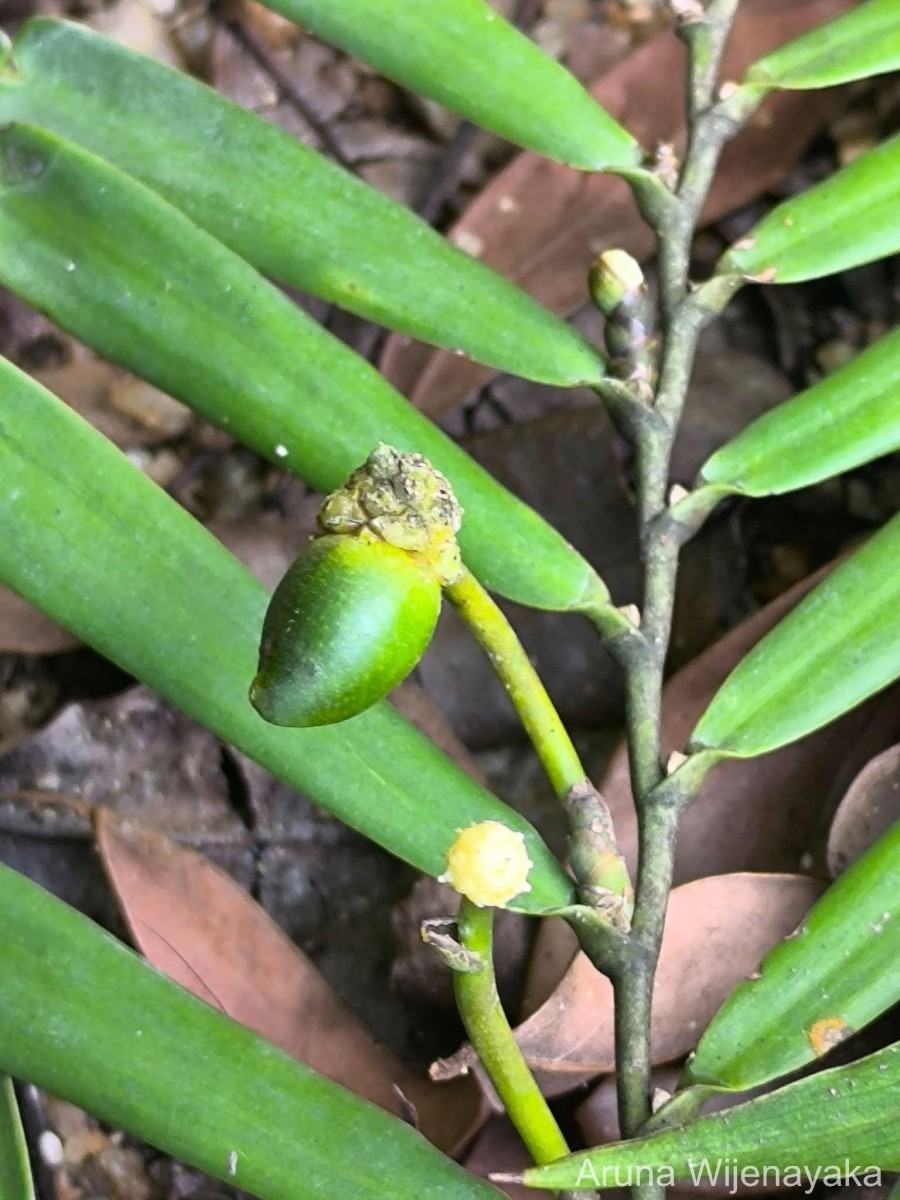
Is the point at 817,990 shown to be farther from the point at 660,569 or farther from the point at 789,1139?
the point at 660,569

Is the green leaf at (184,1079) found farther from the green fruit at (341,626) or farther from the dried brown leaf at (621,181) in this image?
the dried brown leaf at (621,181)

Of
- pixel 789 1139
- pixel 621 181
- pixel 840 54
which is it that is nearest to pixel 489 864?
pixel 789 1139

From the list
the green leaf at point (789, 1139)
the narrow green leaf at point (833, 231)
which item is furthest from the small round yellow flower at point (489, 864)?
the narrow green leaf at point (833, 231)

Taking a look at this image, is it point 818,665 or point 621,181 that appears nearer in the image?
point 818,665

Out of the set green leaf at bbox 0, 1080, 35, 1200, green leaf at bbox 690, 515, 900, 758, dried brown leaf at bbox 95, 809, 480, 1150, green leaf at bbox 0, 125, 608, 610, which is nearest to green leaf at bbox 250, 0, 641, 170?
green leaf at bbox 0, 125, 608, 610

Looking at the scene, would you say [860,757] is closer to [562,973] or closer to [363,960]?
[562,973]

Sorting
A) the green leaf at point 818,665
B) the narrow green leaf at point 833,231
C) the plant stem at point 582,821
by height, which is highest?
the narrow green leaf at point 833,231
